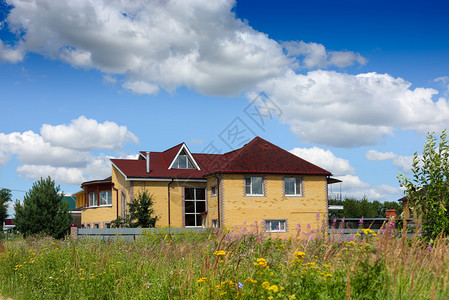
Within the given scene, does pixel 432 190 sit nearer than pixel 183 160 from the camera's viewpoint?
Yes

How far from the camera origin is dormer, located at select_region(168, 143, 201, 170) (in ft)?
116

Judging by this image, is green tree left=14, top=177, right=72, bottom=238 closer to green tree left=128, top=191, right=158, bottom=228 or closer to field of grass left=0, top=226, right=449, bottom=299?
green tree left=128, top=191, right=158, bottom=228

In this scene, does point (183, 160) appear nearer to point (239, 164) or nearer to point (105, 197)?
point (239, 164)

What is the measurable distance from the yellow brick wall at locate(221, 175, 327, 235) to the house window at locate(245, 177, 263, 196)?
11.9 inches

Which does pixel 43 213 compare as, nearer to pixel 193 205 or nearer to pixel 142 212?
pixel 142 212

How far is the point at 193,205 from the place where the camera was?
1375 inches

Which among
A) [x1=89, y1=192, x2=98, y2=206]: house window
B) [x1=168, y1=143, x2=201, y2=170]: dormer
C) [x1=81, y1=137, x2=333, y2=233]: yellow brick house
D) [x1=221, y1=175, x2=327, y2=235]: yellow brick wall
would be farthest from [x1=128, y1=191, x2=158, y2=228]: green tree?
[x1=89, y1=192, x2=98, y2=206]: house window

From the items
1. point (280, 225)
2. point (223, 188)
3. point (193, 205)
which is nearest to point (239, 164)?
point (223, 188)

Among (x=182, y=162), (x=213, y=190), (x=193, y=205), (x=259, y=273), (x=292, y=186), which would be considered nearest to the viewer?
(x=259, y=273)

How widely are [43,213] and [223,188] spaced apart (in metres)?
12.8

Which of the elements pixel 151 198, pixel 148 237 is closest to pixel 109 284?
pixel 148 237

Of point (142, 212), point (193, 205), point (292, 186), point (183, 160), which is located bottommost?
point (142, 212)

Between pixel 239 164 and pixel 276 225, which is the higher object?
pixel 239 164

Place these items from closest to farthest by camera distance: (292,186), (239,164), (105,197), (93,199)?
(239,164) < (292,186) < (105,197) < (93,199)
